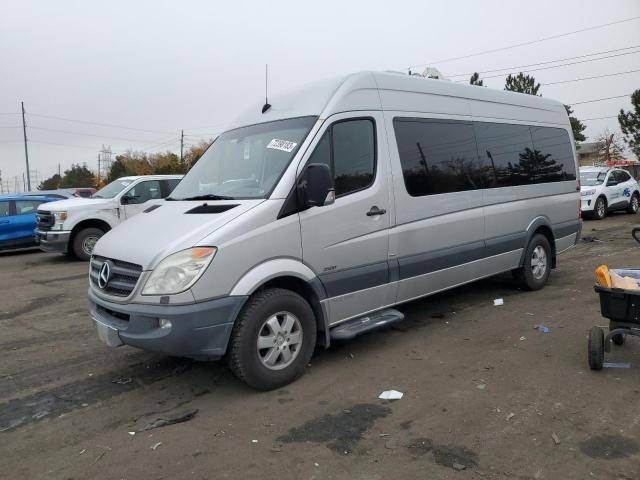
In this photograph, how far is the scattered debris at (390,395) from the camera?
3965 millimetres

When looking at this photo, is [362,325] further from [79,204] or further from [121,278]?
[79,204]

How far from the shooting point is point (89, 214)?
11.9 meters

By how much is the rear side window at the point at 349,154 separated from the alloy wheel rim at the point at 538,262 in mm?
3453

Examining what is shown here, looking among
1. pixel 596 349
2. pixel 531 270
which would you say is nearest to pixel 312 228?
pixel 596 349

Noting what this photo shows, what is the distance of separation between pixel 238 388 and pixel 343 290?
4.00ft

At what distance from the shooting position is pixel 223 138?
17.8 ft

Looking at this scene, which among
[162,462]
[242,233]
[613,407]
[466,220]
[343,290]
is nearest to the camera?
[162,462]

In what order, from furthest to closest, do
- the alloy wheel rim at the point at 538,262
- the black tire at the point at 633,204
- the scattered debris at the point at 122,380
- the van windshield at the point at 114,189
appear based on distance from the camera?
1. the black tire at the point at 633,204
2. the van windshield at the point at 114,189
3. the alloy wheel rim at the point at 538,262
4. the scattered debris at the point at 122,380

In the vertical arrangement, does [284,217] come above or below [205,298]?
above

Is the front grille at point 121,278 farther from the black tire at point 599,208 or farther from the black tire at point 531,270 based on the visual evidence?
the black tire at point 599,208

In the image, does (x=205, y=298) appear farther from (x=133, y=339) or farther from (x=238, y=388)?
(x=238, y=388)

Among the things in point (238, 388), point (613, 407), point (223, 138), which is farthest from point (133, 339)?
point (613, 407)

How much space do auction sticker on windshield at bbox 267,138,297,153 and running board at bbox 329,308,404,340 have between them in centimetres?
162

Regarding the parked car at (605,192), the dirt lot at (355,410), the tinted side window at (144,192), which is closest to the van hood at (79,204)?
the tinted side window at (144,192)
